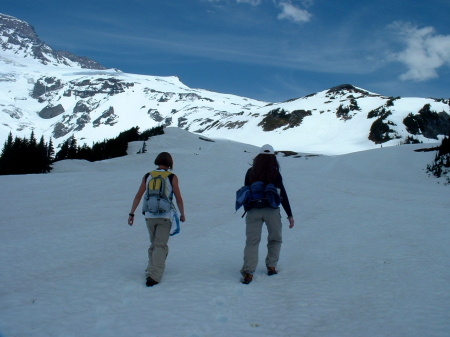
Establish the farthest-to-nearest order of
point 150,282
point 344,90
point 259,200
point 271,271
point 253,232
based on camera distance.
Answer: point 344,90 → point 271,271 → point 253,232 → point 259,200 → point 150,282

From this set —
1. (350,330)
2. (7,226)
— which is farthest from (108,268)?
(7,226)

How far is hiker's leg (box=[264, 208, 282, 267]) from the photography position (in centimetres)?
625

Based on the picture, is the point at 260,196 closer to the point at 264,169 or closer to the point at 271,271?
the point at 264,169

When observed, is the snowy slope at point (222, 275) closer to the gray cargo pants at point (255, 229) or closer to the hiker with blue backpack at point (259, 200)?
the gray cargo pants at point (255, 229)

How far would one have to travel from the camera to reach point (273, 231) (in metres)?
6.38

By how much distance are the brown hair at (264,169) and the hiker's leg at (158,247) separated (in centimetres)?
157

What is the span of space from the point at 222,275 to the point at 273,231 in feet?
3.75

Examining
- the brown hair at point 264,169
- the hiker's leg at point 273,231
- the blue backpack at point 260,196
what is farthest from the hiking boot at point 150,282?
the brown hair at point 264,169

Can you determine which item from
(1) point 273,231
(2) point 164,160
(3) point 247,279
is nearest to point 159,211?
(2) point 164,160

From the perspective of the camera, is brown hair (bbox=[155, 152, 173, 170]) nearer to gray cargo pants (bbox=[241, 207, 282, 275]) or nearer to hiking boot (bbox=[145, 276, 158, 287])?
gray cargo pants (bbox=[241, 207, 282, 275])

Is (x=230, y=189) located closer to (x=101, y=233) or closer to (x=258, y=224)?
(x=101, y=233)

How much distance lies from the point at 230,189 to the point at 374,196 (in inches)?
260

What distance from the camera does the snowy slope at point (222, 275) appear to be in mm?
4598

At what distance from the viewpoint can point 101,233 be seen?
10.4 meters
